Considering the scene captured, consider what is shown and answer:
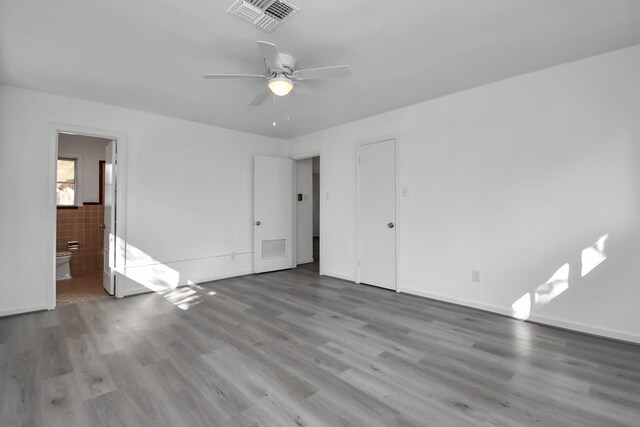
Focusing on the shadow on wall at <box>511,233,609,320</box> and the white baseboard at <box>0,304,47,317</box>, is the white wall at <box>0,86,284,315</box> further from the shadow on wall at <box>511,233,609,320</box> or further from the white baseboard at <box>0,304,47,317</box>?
the shadow on wall at <box>511,233,609,320</box>

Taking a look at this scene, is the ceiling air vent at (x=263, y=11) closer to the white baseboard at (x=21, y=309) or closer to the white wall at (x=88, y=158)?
the white baseboard at (x=21, y=309)

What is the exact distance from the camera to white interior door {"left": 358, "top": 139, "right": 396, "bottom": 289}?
4.21m

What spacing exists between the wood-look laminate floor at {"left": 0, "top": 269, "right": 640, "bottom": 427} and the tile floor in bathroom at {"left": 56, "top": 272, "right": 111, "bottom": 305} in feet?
1.95

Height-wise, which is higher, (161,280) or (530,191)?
(530,191)

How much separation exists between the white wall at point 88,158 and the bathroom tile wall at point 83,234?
274mm

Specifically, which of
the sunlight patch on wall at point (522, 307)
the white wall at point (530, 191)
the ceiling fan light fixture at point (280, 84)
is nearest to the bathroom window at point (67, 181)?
the ceiling fan light fixture at point (280, 84)

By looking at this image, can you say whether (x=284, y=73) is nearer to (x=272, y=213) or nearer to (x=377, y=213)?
(x=377, y=213)

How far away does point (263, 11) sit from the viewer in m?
2.06

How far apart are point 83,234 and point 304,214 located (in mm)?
4211

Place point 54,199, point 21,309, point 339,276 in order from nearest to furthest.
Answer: point 21,309 → point 54,199 → point 339,276

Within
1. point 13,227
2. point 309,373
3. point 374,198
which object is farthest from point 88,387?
Answer: point 374,198

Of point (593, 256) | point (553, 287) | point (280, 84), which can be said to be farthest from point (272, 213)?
point (593, 256)

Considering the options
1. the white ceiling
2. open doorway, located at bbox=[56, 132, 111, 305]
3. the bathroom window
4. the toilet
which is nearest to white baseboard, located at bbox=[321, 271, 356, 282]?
the white ceiling

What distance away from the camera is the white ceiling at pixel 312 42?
2.08 metres
